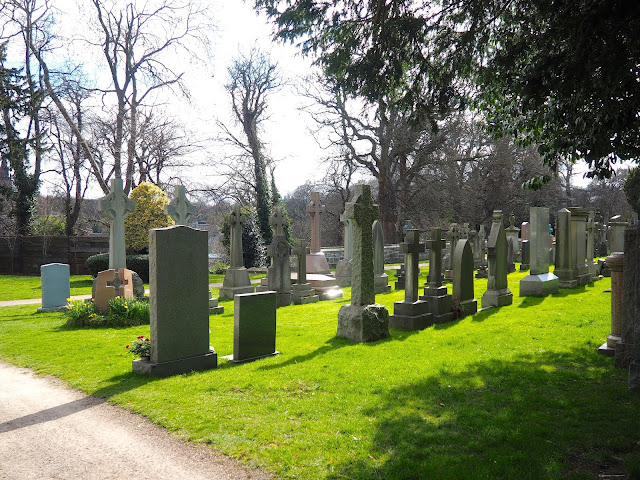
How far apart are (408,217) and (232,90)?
1381 centimetres

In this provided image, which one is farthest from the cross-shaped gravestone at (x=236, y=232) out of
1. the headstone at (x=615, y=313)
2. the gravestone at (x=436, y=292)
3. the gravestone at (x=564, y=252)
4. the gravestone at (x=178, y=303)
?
the headstone at (x=615, y=313)

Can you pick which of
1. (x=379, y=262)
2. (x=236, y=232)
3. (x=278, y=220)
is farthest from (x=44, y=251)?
(x=379, y=262)

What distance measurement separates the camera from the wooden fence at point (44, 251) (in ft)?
74.0

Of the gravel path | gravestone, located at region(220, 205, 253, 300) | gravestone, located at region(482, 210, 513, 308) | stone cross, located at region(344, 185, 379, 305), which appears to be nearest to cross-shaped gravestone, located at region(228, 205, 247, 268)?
gravestone, located at region(220, 205, 253, 300)

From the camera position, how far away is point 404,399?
17.0 feet

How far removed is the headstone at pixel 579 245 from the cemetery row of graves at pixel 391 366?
1.59 metres

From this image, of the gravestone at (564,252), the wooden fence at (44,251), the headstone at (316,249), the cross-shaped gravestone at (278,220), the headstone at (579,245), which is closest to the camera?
the gravestone at (564,252)

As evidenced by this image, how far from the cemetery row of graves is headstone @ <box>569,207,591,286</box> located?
1589 millimetres

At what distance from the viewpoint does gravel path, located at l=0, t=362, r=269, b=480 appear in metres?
3.82

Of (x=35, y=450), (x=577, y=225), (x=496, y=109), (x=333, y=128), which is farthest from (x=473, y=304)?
(x=333, y=128)

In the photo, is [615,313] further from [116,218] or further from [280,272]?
[116,218]

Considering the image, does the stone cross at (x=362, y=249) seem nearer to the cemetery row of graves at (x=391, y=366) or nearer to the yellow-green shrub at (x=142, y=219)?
the cemetery row of graves at (x=391, y=366)

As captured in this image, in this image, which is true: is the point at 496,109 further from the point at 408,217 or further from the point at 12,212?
the point at 12,212

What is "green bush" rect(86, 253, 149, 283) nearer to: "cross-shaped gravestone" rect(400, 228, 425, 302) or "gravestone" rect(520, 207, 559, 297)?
"cross-shaped gravestone" rect(400, 228, 425, 302)
